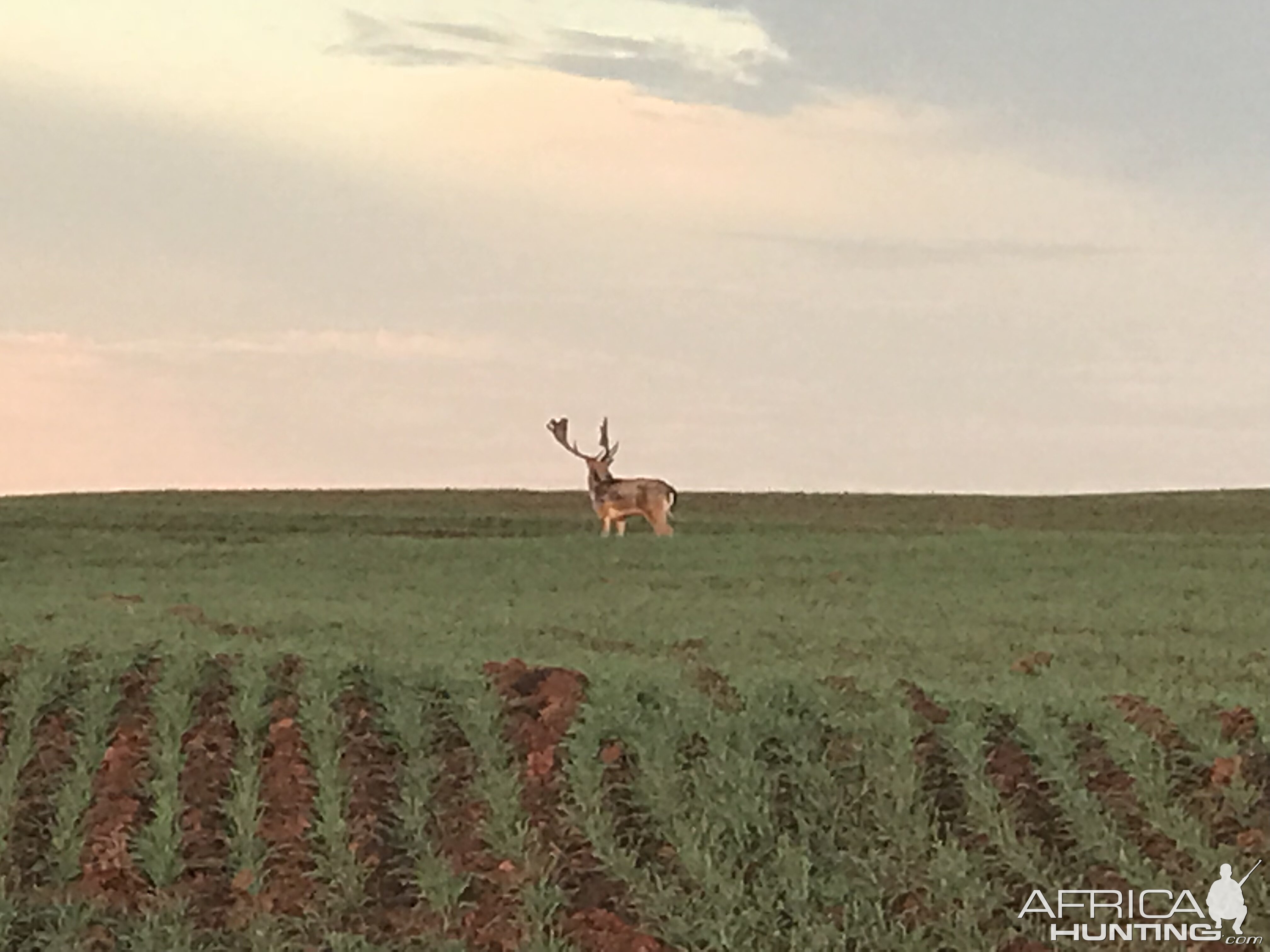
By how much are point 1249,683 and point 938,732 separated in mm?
4193

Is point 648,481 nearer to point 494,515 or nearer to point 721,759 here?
point 494,515

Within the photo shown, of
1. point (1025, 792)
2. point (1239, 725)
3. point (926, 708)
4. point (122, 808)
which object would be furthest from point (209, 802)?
point (1239, 725)

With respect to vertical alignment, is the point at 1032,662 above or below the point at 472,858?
above

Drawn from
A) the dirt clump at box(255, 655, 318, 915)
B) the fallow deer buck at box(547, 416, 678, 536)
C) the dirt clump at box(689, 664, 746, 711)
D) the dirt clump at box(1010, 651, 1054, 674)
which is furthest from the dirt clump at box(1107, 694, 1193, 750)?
the fallow deer buck at box(547, 416, 678, 536)

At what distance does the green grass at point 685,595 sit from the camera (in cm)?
1433

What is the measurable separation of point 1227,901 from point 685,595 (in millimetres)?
12067

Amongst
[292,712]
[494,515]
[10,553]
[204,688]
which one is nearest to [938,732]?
[292,712]

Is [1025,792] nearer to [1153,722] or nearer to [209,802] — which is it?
[1153,722]

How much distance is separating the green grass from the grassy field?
17 centimetres

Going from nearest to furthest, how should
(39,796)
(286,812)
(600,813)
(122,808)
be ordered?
(600,813)
(286,812)
(122,808)
(39,796)

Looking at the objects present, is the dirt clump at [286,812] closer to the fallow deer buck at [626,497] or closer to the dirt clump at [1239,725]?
the dirt clump at [1239,725]

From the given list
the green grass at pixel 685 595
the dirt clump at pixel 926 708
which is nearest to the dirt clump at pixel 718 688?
the green grass at pixel 685 595


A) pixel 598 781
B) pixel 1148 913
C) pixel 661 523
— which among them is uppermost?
pixel 661 523

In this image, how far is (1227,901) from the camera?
30.3ft
